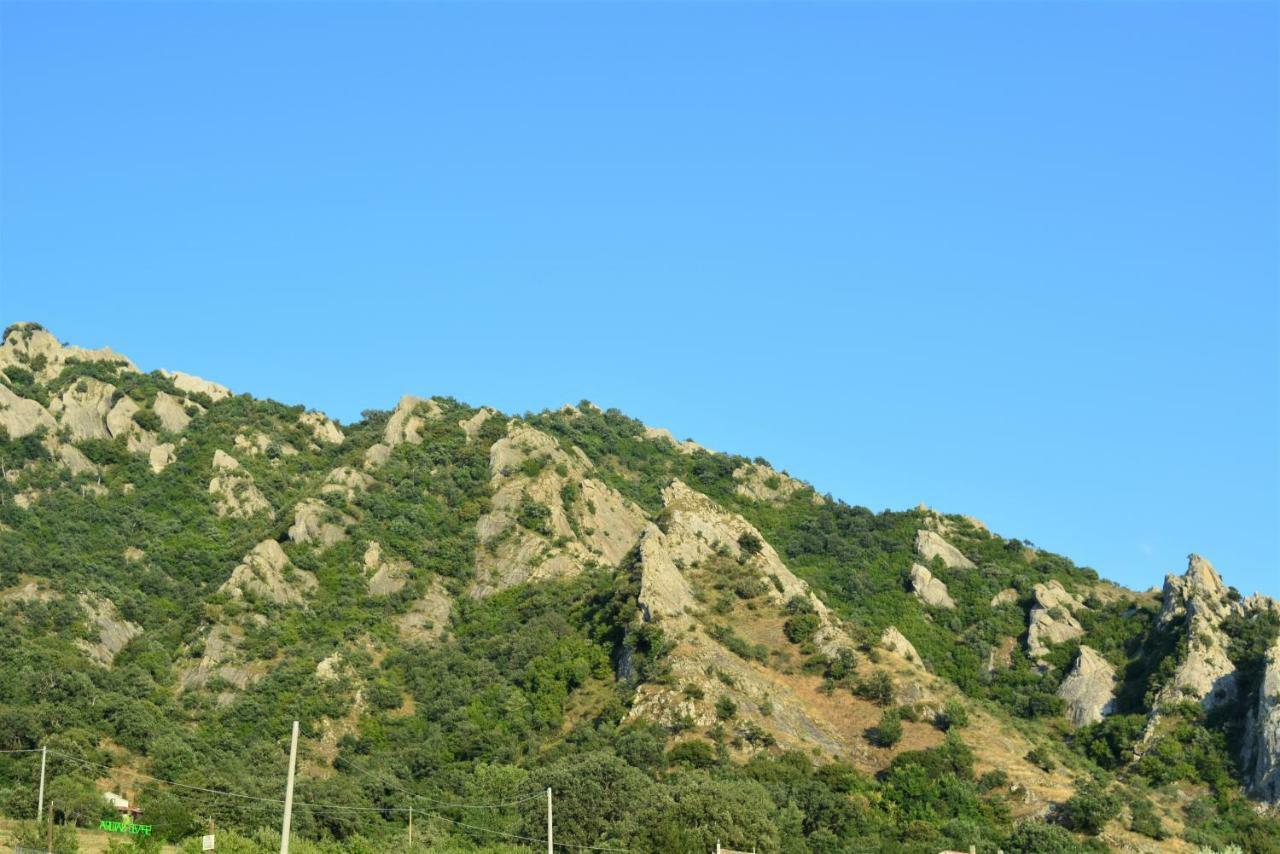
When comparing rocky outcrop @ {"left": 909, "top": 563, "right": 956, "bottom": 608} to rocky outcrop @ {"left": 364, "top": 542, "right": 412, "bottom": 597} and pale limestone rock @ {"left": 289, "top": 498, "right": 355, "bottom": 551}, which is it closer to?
rocky outcrop @ {"left": 364, "top": 542, "right": 412, "bottom": 597}

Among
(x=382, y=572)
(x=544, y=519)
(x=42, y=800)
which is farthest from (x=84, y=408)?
(x=42, y=800)

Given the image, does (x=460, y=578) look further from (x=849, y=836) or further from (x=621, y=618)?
(x=849, y=836)

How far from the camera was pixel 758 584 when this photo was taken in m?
118

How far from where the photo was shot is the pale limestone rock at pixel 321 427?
16775cm

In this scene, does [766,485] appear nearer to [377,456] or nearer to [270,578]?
[377,456]

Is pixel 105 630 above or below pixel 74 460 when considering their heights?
below

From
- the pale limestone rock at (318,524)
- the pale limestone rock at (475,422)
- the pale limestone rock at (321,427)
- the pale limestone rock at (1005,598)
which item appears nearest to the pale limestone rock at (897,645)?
the pale limestone rock at (1005,598)

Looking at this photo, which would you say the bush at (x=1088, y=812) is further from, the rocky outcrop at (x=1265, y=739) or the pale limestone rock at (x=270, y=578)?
the pale limestone rock at (x=270, y=578)

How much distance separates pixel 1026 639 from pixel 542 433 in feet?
182

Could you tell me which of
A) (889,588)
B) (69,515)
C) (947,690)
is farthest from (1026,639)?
(69,515)

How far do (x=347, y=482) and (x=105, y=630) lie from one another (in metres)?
33.9

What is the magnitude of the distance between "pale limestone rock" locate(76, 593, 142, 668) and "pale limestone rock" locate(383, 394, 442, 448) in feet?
143

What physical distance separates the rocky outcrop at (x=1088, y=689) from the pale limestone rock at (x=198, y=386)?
104m

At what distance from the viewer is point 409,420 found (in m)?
160
